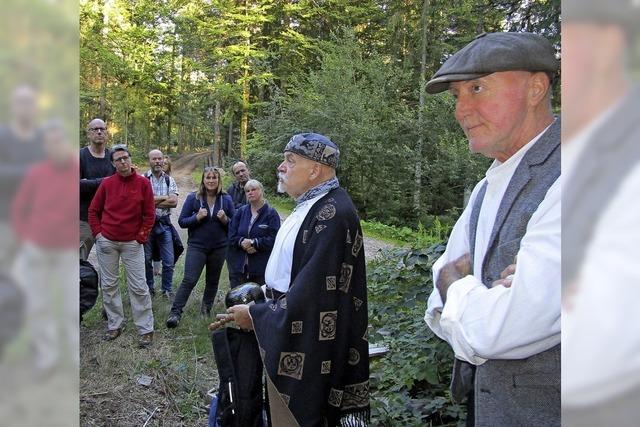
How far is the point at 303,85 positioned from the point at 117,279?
14476 millimetres

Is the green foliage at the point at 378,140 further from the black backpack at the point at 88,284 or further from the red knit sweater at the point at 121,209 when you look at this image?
the black backpack at the point at 88,284

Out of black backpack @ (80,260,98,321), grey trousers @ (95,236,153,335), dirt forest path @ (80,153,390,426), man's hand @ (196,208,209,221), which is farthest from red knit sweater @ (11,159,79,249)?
man's hand @ (196,208,209,221)

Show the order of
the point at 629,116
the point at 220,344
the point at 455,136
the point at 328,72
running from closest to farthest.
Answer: the point at 629,116 < the point at 220,344 < the point at 455,136 < the point at 328,72

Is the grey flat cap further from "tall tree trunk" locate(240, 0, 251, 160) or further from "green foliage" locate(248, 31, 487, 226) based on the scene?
"tall tree trunk" locate(240, 0, 251, 160)

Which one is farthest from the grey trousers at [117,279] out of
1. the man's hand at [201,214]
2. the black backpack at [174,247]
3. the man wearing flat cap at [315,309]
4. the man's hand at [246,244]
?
the man wearing flat cap at [315,309]

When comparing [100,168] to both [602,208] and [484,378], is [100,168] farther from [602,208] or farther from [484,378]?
[602,208]

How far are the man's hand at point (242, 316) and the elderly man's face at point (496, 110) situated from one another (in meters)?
1.41

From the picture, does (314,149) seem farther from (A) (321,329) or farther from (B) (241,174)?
(B) (241,174)

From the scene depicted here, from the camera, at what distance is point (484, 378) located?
4.54ft

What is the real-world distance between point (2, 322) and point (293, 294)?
170 centimetres

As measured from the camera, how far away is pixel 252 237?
5.30 m

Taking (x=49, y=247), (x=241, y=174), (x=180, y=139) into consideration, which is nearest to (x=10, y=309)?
(x=49, y=247)

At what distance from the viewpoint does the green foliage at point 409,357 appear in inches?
126

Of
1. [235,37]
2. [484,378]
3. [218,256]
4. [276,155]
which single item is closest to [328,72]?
[276,155]
